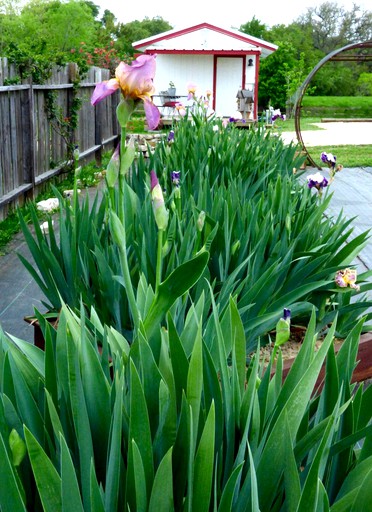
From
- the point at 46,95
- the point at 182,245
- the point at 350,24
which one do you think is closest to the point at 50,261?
the point at 182,245

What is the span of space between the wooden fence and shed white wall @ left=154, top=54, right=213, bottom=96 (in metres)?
11.8

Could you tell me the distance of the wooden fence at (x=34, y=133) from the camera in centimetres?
627

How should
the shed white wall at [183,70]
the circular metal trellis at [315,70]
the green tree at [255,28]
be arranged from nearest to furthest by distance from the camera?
1. the circular metal trellis at [315,70]
2. the shed white wall at [183,70]
3. the green tree at [255,28]

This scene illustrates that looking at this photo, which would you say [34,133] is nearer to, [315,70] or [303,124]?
[315,70]

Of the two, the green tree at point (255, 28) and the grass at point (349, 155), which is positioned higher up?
the green tree at point (255, 28)

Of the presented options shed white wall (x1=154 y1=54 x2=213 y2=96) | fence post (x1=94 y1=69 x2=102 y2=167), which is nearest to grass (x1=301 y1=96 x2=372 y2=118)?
shed white wall (x1=154 y1=54 x2=213 y2=96)

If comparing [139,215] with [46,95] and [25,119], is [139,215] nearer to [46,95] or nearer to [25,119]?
[25,119]

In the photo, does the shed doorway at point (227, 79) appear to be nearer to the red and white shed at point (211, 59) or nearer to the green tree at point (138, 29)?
the red and white shed at point (211, 59)

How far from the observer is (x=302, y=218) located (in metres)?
2.69

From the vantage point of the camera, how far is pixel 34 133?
7.21 metres

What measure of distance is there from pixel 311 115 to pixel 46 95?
23.7 m

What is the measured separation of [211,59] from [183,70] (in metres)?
0.98

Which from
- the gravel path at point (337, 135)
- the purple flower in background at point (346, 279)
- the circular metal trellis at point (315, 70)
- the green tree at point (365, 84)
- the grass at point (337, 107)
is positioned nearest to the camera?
the purple flower in background at point (346, 279)

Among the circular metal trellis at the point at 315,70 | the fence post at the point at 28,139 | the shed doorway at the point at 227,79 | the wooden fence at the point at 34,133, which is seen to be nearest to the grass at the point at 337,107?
the shed doorway at the point at 227,79
